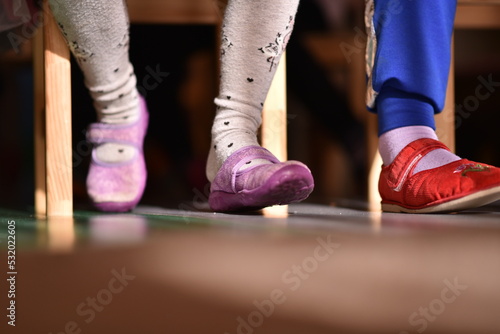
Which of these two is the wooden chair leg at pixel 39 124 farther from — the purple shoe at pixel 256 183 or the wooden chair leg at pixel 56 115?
the purple shoe at pixel 256 183

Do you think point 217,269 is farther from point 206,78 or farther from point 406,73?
point 206,78

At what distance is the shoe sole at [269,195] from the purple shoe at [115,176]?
146 millimetres

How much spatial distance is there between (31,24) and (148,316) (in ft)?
2.02

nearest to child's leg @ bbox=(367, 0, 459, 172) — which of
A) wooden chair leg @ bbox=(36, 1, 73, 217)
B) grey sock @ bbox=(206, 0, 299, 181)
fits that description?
grey sock @ bbox=(206, 0, 299, 181)

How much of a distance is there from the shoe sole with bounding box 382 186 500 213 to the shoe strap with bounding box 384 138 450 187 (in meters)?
0.05

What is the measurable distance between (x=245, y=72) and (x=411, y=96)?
24 centimetres

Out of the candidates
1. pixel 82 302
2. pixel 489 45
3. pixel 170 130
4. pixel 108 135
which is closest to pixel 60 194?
pixel 108 135

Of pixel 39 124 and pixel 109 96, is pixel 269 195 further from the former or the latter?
pixel 39 124

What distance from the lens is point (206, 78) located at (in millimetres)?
1691

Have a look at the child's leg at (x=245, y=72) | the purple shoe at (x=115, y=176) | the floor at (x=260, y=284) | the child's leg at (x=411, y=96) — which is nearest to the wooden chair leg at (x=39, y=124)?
the purple shoe at (x=115, y=176)

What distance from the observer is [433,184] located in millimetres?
736

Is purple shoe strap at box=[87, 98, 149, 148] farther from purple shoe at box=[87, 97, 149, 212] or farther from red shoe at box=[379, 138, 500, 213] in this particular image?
red shoe at box=[379, 138, 500, 213]

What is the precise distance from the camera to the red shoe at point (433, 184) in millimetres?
690

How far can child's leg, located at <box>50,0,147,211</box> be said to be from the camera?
787 mm
